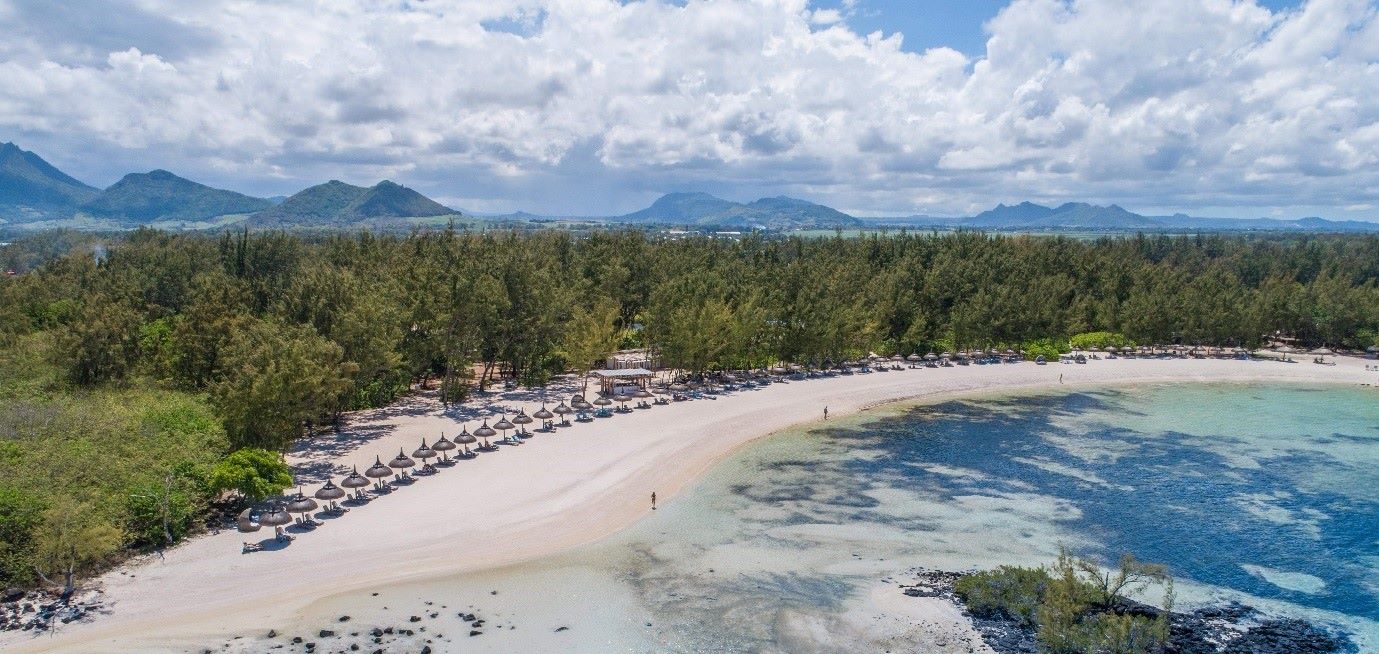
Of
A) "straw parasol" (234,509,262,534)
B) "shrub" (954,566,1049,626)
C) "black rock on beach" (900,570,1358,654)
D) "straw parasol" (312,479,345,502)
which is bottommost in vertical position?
"black rock on beach" (900,570,1358,654)

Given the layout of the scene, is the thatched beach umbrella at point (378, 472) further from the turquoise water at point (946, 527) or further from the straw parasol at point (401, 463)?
the turquoise water at point (946, 527)

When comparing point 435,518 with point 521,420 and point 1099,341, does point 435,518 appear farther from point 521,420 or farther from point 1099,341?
point 1099,341

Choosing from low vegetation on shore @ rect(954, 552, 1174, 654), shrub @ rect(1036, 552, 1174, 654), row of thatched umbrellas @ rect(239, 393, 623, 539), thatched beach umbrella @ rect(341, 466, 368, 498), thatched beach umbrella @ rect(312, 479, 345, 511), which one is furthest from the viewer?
thatched beach umbrella @ rect(341, 466, 368, 498)

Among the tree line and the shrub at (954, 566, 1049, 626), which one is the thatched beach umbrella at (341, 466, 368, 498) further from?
the shrub at (954, 566, 1049, 626)

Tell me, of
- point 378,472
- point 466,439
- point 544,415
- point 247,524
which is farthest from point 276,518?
point 544,415

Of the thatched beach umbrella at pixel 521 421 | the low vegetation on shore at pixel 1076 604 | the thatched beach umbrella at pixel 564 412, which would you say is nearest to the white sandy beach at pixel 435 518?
the thatched beach umbrella at pixel 564 412

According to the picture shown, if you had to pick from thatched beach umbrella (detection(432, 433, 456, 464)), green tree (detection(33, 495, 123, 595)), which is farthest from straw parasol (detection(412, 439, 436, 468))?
green tree (detection(33, 495, 123, 595))

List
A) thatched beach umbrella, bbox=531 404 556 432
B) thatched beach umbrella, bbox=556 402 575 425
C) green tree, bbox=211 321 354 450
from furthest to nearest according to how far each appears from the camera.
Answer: thatched beach umbrella, bbox=556 402 575 425, thatched beach umbrella, bbox=531 404 556 432, green tree, bbox=211 321 354 450
